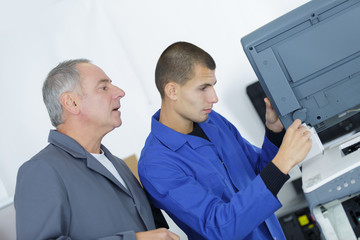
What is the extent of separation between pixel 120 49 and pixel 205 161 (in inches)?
79.6

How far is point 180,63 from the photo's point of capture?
182cm

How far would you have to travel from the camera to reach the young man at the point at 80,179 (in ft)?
4.43

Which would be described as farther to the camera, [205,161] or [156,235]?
[205,161]

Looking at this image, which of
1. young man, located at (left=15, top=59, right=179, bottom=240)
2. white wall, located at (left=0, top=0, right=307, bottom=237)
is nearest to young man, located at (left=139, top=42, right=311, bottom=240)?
young man, located at (left=15, top=59, right=179, bottom=240)

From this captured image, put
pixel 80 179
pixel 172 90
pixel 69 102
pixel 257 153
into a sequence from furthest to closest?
pixel 257 153
pixel 172 90
pixel 69 102
pixel 80 179

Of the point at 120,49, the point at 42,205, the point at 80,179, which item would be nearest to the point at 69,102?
the point at 80,179

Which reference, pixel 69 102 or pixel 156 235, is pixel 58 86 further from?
pixel 156 235

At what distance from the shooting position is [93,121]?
1638mm

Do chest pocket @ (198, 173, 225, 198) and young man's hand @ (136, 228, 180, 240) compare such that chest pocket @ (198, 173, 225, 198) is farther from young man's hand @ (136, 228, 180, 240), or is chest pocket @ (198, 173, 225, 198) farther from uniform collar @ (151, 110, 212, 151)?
young man's hand @ (136, 228, 180, 240)

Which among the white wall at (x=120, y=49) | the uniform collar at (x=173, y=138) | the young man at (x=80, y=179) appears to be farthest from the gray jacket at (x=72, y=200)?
the white wall at (x=120, y=49)

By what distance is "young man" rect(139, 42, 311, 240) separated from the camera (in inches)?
58.7

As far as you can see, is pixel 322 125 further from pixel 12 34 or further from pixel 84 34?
pixel 12 34

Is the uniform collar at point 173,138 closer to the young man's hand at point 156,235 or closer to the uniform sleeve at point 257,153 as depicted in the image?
the uniform sleeve at point 257,153

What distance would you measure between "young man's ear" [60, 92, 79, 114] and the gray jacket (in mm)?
96
